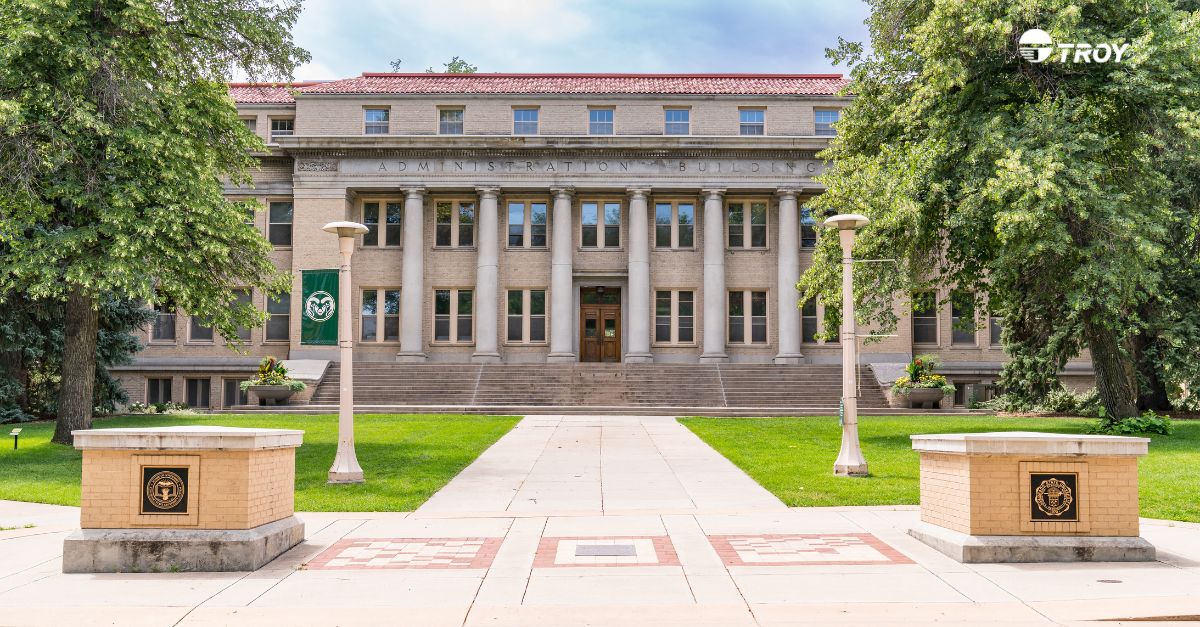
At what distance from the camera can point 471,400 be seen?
3266cm

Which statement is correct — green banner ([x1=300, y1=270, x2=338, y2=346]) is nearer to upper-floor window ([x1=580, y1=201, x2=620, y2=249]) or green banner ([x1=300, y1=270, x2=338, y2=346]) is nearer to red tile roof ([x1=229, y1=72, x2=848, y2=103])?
red tile roof ([x1=229, y1=72, x2=848, y2=103])

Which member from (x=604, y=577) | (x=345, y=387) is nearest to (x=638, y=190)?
(x=345, y=387)

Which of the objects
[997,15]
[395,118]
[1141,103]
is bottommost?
[1141,103]

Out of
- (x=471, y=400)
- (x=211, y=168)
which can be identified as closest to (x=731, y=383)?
A: (x=471, y=400)

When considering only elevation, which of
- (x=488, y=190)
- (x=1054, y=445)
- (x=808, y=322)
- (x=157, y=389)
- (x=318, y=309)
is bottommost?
(x=157, y=389)

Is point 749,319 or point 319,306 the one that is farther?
point 749,319

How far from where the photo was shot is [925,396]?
103 feet

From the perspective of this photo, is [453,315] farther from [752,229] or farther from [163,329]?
[752,229]

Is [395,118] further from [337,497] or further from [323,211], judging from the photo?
[337,497]

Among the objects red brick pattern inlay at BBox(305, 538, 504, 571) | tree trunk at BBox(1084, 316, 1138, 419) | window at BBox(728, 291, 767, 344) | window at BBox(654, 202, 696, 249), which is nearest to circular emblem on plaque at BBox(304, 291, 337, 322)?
window at BBox(654, 202, 696, 249)

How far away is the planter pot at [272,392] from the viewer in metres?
31.3

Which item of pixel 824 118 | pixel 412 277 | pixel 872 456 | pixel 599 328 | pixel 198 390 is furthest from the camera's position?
pixel 824 118

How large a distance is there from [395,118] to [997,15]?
2738cm

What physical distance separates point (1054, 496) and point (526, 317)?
106 ft
